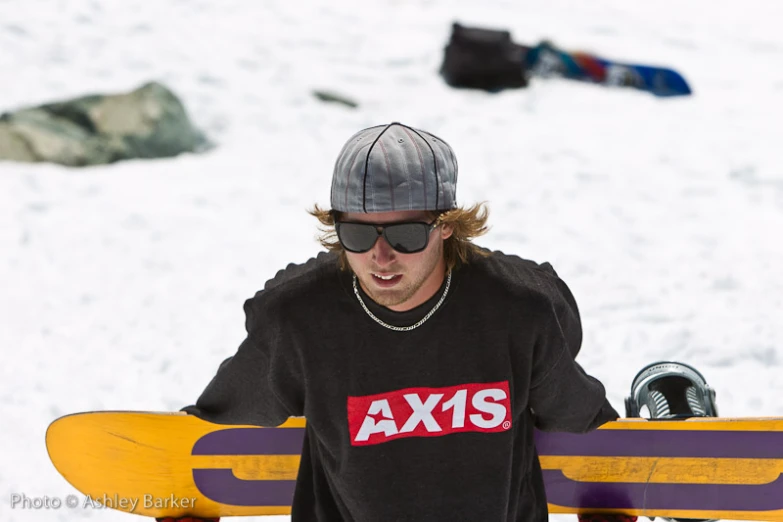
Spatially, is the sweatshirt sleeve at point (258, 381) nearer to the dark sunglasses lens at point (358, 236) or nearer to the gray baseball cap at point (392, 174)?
the dark sunglasses lens at point (358, 236)

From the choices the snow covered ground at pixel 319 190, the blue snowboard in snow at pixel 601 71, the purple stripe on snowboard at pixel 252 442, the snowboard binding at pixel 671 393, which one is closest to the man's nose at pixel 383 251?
the purple stripe on snowboard at pixel 252 442

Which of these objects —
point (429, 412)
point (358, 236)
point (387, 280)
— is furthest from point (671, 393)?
point (358, 236)

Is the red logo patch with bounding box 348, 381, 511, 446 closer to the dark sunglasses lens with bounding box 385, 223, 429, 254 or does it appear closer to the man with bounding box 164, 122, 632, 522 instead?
the man with bounding box 164, 122, 632, 522

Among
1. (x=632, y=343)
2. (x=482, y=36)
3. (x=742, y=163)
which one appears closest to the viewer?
(x=632, y=343)

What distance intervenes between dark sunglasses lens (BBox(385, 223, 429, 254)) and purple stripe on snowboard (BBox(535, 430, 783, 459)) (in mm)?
1399

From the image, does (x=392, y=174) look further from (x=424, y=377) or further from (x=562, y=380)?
(x=562, y=380)

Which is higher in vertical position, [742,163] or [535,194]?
[742,163]

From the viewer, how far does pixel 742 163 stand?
6.66m

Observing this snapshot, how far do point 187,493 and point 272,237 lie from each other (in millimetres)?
2688

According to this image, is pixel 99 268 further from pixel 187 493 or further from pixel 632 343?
pixel 632 343

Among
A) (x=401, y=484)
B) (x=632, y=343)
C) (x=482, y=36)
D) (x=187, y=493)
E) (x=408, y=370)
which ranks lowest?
(x=187, y=493)

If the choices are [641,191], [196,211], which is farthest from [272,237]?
[641,191]

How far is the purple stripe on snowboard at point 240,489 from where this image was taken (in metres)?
3.23

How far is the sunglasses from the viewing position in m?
2.03
